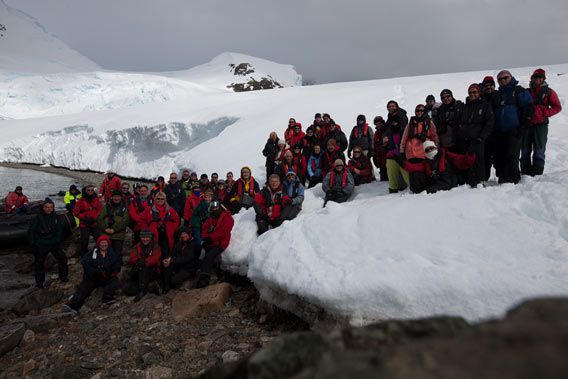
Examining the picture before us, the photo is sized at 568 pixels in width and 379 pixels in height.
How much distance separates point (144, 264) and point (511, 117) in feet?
20.2

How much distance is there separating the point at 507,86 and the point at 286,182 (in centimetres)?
374

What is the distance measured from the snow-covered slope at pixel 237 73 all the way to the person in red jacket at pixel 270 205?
68650mm

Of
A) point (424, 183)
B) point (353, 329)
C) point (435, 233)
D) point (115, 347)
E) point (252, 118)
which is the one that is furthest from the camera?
point (252, 118)

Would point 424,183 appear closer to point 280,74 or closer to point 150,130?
point 150,130

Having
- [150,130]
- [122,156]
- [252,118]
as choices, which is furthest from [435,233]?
[122,156]

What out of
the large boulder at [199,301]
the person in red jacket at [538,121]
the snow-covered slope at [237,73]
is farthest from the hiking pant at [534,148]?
the snow-covered slope at [237,73]

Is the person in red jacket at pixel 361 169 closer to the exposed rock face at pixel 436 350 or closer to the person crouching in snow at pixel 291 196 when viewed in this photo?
the person crouching in snow at pixel 291 196

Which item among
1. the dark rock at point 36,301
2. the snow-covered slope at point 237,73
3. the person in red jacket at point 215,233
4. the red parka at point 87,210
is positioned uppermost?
the snow-covered slope at point 237,73

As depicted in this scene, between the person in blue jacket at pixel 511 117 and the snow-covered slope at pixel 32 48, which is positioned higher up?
the snow-covered slope at pixel 32 48

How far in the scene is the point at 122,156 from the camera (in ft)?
74.9

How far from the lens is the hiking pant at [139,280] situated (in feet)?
19.0

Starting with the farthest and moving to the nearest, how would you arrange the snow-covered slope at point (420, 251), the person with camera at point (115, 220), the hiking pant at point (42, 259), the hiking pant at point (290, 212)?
the person with camera at point (115, 220) → the hiking pant at point (42, 259) → the hiking pant at point (290, 212) → the snow-covered slope at point (420, 251)

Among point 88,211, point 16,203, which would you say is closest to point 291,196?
point 88,211

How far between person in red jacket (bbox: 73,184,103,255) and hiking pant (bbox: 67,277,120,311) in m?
1.50
